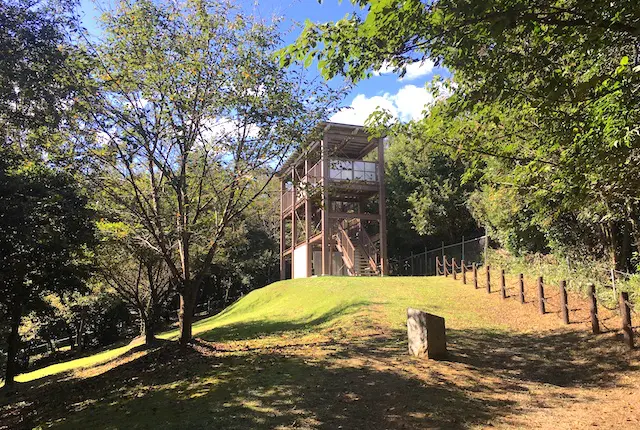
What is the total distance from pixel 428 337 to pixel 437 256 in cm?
1921

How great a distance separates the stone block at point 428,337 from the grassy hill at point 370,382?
0.95 feet

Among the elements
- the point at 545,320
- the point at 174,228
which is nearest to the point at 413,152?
the point at 545,320

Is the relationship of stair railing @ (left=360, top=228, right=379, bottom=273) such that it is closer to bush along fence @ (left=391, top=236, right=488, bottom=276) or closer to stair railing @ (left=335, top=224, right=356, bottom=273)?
stair railing @ (left=335, top=224, right=356, bottom=273)

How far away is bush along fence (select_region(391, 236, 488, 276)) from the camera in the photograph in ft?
80.7

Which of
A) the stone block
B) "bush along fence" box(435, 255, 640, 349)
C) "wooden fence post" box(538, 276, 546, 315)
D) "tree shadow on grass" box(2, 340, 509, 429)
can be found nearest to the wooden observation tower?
"bush along fence" box(435, 255, 640, 349)

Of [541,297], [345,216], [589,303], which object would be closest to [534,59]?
[589,303]

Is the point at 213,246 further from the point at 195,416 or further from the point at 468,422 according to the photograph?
the point at 468,422

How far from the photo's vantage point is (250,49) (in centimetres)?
1075

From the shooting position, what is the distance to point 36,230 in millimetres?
8891

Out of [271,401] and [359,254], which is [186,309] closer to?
[271,401]

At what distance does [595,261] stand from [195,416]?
1511cm

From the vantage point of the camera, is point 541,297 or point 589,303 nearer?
point 589,303

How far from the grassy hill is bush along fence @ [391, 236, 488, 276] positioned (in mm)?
10672

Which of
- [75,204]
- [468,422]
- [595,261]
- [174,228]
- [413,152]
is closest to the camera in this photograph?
[468,422]
